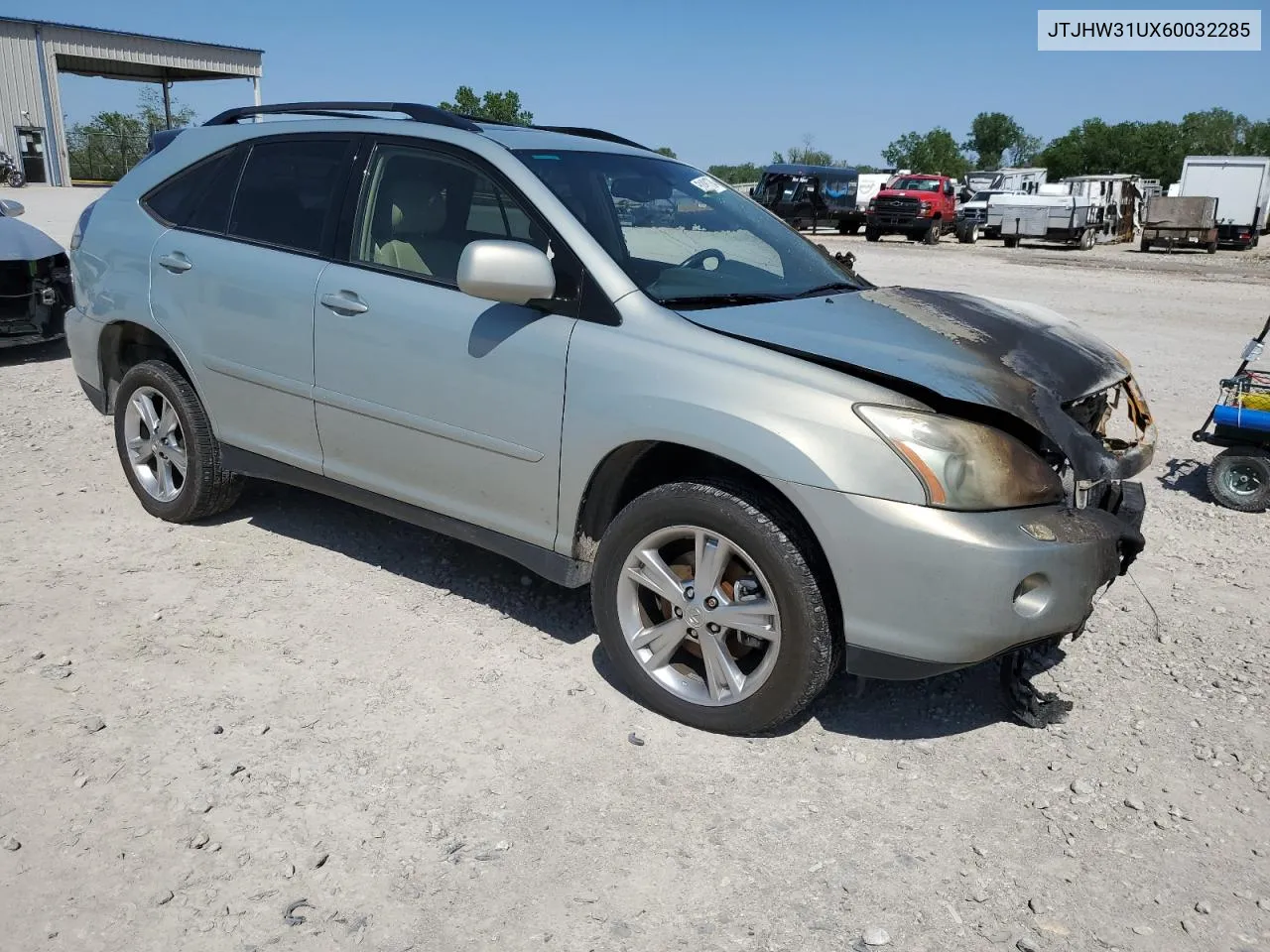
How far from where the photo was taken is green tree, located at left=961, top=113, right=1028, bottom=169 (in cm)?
10781

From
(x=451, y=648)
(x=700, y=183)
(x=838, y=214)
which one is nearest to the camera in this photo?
(x=451, y=648)

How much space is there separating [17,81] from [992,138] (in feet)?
308

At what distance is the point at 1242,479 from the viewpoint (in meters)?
5.77

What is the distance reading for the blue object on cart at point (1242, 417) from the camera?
18.5 ft

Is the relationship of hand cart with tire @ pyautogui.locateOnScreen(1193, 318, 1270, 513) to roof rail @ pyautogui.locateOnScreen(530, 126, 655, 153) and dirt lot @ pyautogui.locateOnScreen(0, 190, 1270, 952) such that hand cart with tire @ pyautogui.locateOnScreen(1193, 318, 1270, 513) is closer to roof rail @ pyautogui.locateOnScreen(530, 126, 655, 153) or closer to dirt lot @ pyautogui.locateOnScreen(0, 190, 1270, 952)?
dirt lot @ pyautogui.locateOnScreen(0, 190, 1270, 952)

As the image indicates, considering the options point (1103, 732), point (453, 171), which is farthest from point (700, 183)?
point (1103, 732)

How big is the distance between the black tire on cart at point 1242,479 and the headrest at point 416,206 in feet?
14.7

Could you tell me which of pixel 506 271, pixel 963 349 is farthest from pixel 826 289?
pixel 506 271

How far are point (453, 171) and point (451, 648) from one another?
179 cm

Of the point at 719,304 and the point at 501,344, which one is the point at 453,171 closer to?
the point at 501,344

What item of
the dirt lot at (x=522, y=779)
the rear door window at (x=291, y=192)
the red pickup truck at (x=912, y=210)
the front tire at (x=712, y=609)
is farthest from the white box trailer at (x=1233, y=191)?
the front tire at (x=712, y=609)

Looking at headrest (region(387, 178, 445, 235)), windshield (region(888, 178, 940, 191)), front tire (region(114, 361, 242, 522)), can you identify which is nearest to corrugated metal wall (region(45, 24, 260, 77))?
windshield (region(888, 178, 940, 191))

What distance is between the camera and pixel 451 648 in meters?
3.93

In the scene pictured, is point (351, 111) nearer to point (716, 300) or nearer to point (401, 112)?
point (401, 112)
